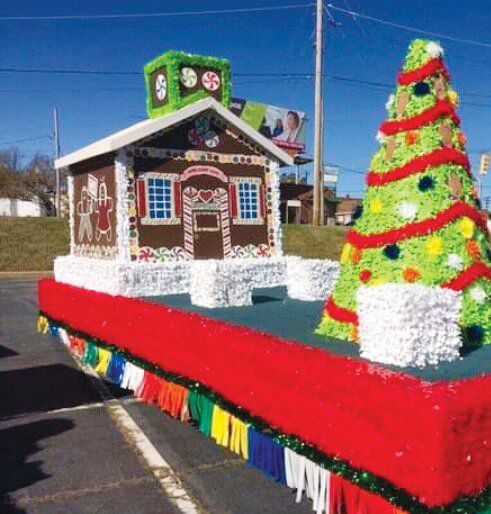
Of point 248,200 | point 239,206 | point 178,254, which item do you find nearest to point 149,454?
point 178,254

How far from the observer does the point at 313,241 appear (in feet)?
104

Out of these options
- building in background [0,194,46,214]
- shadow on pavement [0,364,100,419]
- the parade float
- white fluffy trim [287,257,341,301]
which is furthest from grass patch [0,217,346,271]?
building in background [0,194,46,214]

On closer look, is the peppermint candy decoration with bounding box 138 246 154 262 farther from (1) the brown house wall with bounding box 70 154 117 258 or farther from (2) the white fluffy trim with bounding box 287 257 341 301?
(2) the white fluffy trim with bounding box 287 257 341 301

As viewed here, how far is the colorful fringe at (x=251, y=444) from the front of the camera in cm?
437

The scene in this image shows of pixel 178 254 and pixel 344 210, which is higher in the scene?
pixel 344 210

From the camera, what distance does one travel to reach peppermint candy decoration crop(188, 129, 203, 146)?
40.6 ft

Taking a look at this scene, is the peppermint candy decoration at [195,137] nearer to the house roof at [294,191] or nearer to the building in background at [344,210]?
the house roof at [294,191]

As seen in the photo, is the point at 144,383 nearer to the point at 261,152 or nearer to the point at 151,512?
the point at 151,512

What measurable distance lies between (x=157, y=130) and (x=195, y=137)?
1.10 meters

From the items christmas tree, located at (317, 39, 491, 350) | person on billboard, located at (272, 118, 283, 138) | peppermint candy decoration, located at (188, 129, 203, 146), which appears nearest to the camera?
christmas tree, located at (317, 39, 491, 350)

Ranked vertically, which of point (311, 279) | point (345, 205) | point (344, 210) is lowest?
point (311, 279)

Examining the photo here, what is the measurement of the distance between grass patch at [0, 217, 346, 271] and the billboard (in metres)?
14.2

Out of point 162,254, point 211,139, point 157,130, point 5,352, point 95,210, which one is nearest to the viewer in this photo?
point 5,352

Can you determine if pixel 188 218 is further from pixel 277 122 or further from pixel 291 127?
pixel 291 127
